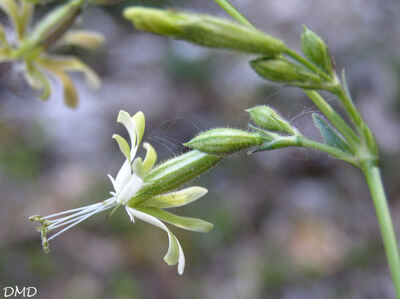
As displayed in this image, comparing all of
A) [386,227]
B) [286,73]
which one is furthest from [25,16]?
[386,227]

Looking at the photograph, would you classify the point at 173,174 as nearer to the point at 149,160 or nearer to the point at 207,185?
the point at 149,160

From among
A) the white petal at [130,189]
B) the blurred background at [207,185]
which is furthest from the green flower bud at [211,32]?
the blurred background at [207,185]

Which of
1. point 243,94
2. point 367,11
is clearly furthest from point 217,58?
point 367,11

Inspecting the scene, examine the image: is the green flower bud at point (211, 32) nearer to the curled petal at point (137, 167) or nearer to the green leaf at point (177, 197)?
the curled petal at point (137, 167)

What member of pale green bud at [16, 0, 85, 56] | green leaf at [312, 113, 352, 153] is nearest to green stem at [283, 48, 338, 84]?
green leaf at [312, 113, 352, 153]

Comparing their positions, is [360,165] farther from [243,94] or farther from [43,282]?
[243,94]

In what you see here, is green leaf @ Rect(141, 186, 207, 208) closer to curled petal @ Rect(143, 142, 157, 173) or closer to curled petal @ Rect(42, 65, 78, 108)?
curled petal @ Rect(143, 142, 157, 173)

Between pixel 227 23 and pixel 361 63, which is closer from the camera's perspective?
pixel 227 23
